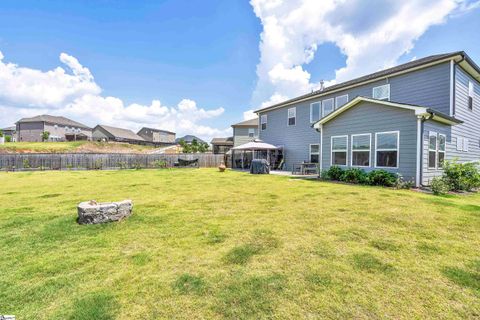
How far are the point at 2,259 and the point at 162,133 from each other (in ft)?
211

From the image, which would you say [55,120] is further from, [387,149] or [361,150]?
[387,149]

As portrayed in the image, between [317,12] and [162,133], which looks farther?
[162,133]

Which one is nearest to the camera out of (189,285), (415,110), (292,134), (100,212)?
(189,285)

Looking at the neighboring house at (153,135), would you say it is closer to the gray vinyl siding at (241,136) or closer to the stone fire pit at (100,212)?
the gray vinyl siding at (241,136)

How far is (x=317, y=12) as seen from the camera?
11875 mm

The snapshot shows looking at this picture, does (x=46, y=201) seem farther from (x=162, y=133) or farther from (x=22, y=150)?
(x=162, y=133)

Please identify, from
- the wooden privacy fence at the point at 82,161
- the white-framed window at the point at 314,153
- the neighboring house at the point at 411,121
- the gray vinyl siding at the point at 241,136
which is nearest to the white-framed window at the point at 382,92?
the neighboring house at the point at 411,121

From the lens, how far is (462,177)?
833cm

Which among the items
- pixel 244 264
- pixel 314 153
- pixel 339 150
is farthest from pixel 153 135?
pixel 244 264

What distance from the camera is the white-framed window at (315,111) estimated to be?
1555 cm

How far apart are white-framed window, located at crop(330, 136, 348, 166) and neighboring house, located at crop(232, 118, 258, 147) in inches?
699

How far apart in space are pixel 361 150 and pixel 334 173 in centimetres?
163

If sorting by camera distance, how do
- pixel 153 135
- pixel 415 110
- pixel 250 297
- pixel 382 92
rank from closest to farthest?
pixel 250 297 < pixel 415 110 < pixel 382 92 < pixel 153 135

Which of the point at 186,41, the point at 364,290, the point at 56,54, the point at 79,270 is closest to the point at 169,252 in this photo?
the point at 79,270
